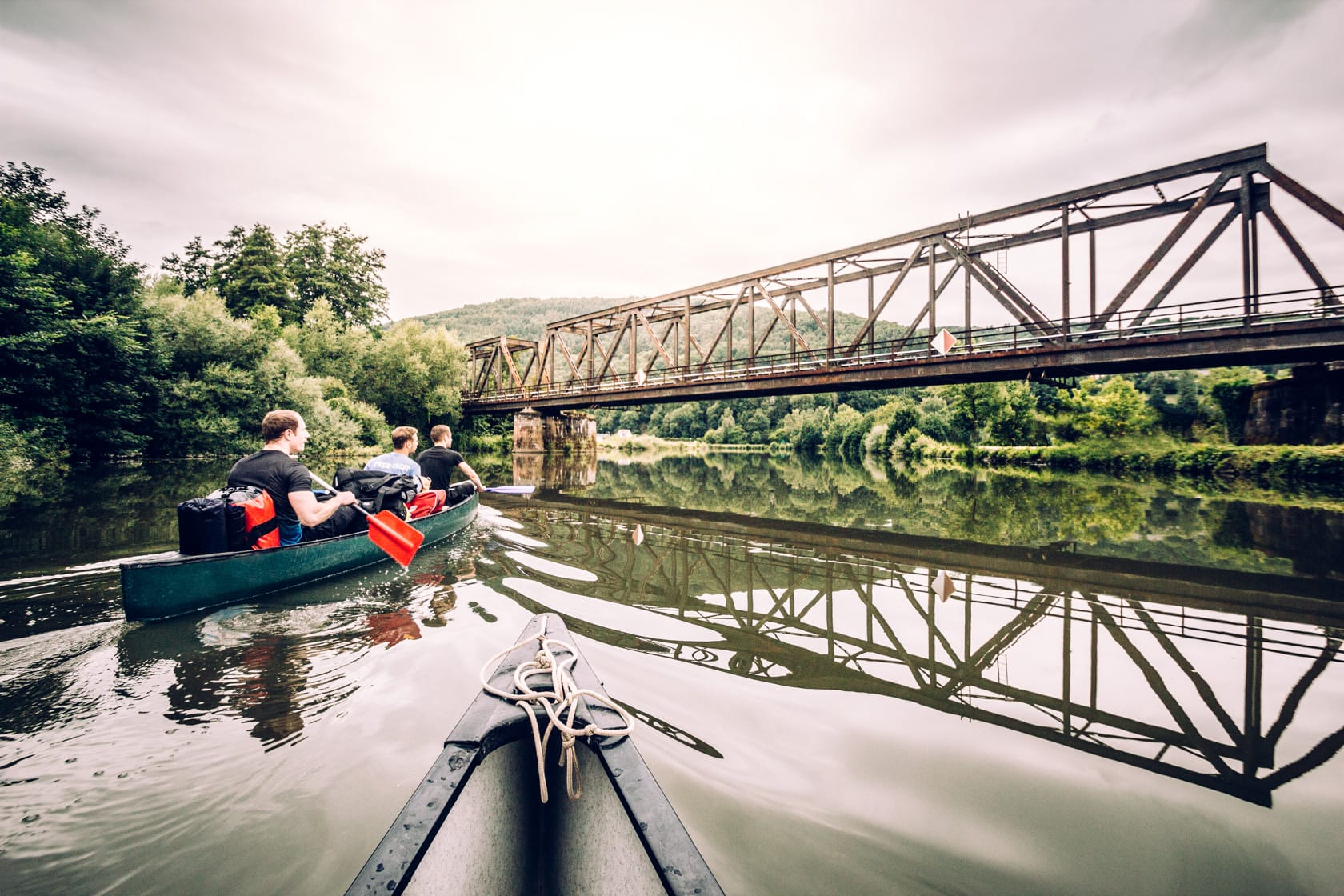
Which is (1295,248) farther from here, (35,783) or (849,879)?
(35,783)

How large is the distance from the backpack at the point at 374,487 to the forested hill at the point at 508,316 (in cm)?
16455

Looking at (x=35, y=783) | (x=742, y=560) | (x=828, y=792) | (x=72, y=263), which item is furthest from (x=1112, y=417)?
(x=72, y=263)

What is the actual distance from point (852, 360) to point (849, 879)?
18.8 meters

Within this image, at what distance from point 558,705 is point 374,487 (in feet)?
18.7

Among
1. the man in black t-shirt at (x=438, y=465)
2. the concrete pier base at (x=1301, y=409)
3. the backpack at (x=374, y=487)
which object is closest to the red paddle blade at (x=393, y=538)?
the backpack at (x=374, y=487)

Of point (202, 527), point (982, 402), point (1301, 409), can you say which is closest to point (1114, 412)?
point (982, 402)

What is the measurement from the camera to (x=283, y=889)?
217cm

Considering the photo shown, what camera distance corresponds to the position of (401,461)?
26.2 ft

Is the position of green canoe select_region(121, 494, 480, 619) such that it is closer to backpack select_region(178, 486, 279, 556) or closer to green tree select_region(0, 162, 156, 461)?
backpack select_region(178, 486, 279, 556)

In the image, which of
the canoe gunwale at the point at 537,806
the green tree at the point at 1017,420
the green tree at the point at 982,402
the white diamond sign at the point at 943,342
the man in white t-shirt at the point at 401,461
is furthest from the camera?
the green tree at the point at 1017,420

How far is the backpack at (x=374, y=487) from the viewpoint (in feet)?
22.7

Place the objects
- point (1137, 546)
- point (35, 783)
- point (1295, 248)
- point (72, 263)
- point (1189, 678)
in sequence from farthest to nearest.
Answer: point (72, 263), point (1295, 248), point (1137, 546), point (1189, 678), point (35, 783)

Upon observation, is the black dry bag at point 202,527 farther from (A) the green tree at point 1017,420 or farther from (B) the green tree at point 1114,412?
(A) the green tree at point 1017,420

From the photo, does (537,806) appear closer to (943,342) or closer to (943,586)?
(943,586)
